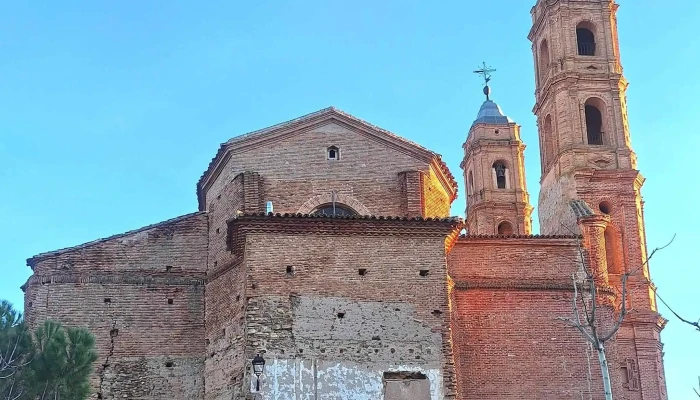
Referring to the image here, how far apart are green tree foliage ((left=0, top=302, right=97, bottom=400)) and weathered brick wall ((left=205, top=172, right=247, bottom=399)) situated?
3446mm

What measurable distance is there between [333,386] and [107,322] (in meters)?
5.33

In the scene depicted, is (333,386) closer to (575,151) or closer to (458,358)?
(458,358)

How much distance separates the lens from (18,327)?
666 inches

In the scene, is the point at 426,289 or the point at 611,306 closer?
the point at 426,289

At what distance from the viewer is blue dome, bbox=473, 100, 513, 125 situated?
1446 inches

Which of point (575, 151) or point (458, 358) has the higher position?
point (575, 151)

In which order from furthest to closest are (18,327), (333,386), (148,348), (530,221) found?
(530,221)
(148,348)
(333,386)
(18,327)

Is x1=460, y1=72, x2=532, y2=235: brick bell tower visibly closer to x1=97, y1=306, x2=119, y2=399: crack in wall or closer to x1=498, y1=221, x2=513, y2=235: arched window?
A: x1=498, y1=221, x2=513, y2=235: arched window

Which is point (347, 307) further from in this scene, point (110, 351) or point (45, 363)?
point (45, 363)

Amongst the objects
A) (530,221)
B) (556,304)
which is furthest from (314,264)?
(530,221)

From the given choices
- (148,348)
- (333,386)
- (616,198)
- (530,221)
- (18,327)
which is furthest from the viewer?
(530,221)

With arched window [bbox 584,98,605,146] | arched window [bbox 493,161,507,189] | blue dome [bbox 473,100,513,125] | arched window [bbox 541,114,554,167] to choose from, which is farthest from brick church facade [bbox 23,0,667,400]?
blue dome [bbox 473,100,513,125]

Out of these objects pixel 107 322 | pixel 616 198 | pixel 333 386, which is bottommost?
pixel 333 386

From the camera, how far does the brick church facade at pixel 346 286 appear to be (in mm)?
19203
